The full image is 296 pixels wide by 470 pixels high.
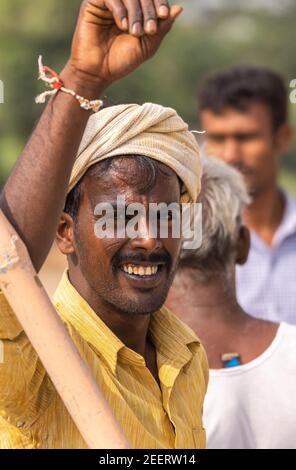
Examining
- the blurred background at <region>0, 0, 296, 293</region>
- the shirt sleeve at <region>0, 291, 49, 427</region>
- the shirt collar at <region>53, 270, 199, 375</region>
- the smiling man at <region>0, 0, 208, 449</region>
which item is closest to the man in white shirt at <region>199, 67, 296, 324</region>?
the shirt collar at <region>53, 270, 199, 375</region>

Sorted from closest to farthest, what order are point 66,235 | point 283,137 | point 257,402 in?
point 66,235 < point 257,402 < point 283,137

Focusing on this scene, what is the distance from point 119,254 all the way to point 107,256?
3 centimetres

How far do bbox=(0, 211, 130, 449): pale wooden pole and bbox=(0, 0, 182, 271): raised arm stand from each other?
67mm

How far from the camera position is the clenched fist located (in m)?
2.31

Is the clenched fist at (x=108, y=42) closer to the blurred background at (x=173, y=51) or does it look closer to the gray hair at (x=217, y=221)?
the gray hair at (x=217, y=221)

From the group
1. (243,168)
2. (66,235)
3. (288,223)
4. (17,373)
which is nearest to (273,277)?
(288,223)

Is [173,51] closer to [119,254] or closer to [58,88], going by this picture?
[119,254]

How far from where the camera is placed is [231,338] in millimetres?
4176

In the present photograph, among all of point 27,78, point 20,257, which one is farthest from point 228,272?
point 27,78

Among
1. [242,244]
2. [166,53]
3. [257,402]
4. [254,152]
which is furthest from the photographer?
[166,53]

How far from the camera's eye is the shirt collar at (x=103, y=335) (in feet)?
9.55

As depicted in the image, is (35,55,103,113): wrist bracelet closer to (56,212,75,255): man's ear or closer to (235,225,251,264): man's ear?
(56,212,75,255): man's ear

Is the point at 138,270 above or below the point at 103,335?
above
